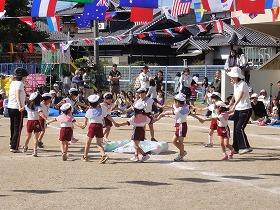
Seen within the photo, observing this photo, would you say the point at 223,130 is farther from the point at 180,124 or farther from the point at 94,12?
the point at 94,12

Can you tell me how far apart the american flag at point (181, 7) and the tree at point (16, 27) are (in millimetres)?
17152

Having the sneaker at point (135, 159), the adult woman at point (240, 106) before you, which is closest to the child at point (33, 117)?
the sneaker at point (135, 159)

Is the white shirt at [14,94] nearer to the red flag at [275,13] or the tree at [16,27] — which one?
the red flag at [275,13]

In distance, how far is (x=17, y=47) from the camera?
35.2 metres

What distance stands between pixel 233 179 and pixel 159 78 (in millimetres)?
15488

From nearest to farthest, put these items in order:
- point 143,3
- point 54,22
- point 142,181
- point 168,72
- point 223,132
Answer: point 142,181
point 223,132
point 143,3
point 54,22
point 168,72

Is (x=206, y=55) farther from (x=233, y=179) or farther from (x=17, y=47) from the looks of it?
(x=233, y=179)

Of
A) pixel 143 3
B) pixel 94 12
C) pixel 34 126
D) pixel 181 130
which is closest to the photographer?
pixel 181 130

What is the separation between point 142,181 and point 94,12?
38.8ft

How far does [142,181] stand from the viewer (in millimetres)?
8320

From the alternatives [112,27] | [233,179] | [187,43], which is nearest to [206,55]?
[187,43]

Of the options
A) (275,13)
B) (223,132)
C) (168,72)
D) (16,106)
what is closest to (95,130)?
(16,106)

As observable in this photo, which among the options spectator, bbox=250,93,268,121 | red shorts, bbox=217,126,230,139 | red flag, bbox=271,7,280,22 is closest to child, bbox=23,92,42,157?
red shorts, bbox=217,126,230,139

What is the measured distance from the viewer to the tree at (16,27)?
110 feet
